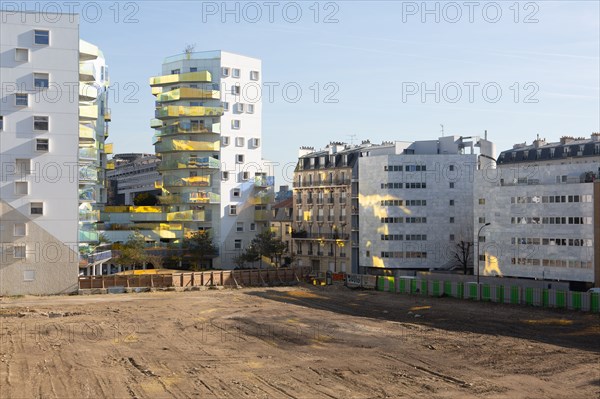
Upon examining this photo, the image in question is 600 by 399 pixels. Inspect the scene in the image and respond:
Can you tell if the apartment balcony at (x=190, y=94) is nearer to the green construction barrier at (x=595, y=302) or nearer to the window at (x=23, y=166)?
the window at (x=23, y=166)

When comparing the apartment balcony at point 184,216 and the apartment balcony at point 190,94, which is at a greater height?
the apartment balcony at point 190,94

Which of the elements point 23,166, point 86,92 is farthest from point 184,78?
point 23,166

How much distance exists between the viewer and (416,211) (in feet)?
311

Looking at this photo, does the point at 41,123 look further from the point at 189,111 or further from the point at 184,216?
the point at 184,216

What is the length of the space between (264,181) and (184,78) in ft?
59.7

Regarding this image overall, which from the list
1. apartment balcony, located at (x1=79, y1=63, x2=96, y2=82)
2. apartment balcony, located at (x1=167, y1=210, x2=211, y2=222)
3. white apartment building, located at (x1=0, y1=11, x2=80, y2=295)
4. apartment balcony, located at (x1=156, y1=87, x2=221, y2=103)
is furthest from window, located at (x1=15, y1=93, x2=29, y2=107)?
apartment balcony, located at (x1=167, y1=210, x2=211, y2=222)

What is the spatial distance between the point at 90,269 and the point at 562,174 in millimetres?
54312

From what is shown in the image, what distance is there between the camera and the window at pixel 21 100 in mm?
70688

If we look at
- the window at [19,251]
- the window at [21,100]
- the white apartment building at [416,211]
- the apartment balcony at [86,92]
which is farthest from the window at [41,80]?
the white apartment building at [416,211]

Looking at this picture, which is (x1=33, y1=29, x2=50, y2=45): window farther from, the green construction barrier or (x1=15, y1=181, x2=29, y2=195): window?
the green construction barrier

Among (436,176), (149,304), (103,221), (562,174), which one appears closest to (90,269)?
(103,221)

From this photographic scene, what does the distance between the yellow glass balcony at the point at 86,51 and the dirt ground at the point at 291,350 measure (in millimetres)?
27494

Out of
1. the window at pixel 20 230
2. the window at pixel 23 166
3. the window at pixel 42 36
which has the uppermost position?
the window at pixel 42 36

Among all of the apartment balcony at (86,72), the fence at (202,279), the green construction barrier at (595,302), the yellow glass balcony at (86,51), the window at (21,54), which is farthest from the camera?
the yellow glass balcony at (86,51)
